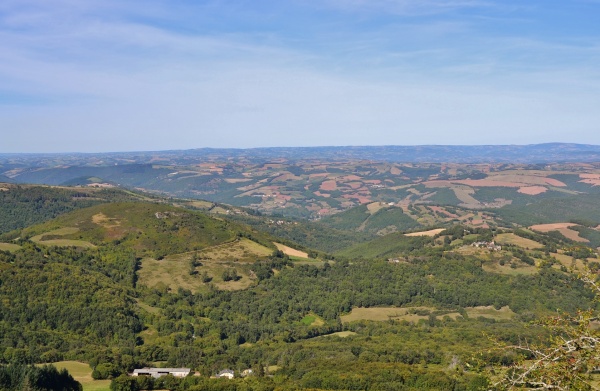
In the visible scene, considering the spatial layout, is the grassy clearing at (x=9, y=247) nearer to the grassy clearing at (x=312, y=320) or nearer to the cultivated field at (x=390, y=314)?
the grassy clearing at (x=312, y=320)

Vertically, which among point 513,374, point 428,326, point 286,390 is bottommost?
point 428,326

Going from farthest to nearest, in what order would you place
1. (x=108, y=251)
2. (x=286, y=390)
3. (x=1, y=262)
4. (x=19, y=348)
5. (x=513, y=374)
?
(x=108, y=251) < (x=1, y=262) < (x=19, y=348) < (x=286, y=390) < (x=513, y=374)

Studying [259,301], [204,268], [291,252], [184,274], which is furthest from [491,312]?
[184,274]

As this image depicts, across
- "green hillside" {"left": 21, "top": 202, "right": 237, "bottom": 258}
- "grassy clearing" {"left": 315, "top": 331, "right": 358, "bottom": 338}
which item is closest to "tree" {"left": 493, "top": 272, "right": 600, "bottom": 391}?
"grassy clearing" {"left": 315, "top": 331, "right": 358, "bottom": 338}

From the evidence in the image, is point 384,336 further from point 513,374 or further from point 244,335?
point 513,374

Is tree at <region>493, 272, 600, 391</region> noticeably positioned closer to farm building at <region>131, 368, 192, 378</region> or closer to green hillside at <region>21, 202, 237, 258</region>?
farm building at <region>131, 368, 192, 378</region>

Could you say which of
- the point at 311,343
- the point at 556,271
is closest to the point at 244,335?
the point at 311,343

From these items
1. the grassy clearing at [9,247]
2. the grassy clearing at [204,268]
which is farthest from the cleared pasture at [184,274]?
the grassy clearing at [9,247]

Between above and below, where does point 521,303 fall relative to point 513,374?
below
